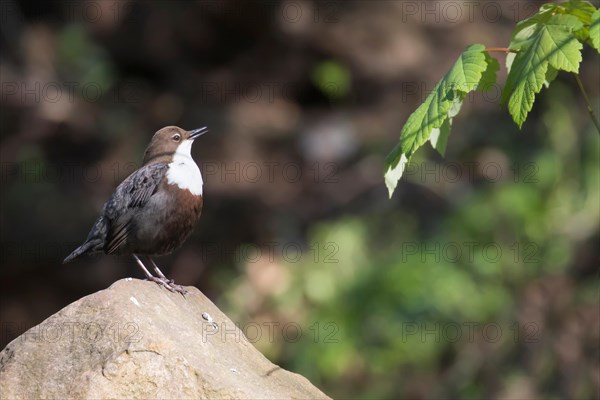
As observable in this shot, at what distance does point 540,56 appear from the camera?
10.2 ft

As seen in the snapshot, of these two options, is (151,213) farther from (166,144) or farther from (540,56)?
(540,56)

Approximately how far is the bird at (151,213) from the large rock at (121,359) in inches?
52.9

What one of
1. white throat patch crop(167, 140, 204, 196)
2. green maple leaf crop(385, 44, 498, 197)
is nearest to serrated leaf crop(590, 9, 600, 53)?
green maple leaf crop(385, 44, 498, 197)

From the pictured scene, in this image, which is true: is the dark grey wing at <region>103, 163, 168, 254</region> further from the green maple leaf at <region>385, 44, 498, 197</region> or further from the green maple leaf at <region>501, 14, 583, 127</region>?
the green maple leaf at <region>501, 14, 583, 127</region>

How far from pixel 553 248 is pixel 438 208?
2069mm

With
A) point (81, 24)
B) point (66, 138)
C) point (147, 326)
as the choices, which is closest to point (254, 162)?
point (66, 138)

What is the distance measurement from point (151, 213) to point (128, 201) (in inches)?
7.0

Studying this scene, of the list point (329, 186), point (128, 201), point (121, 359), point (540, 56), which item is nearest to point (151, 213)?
point (128, 201)

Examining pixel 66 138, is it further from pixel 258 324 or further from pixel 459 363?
pixel 459 363

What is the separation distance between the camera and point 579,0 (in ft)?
10.7

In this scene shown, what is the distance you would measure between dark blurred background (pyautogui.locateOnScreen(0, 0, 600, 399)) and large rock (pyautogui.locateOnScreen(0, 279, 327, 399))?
4.62 m

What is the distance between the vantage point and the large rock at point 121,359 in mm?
3305

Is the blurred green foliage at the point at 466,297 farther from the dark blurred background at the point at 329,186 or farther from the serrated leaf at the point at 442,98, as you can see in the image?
the serrated leaf at the point at 442,98

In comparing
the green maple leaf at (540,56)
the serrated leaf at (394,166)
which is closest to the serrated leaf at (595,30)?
the green maple leaf at (540,56)
